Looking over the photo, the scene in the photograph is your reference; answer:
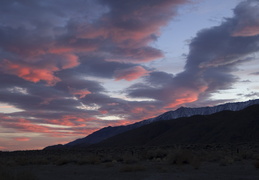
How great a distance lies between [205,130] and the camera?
109562mm

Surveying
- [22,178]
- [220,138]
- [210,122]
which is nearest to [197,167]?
[22,178]

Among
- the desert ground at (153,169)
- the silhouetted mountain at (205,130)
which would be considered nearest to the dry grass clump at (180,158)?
the desert ground at (153,169)

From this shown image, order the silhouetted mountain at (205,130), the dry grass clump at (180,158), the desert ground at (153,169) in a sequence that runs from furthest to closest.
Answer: the silhouetted mountain at (205,130)
the dry grass clump at (180,158)
the desert ground at (153,169)

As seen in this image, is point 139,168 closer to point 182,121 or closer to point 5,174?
point 5,174

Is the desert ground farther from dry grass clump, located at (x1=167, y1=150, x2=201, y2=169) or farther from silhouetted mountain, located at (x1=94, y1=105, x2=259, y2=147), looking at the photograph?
silhouetted mountain, located at (x1=94, y1=105, x2=259, y2=147)

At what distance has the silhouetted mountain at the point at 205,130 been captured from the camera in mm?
94312

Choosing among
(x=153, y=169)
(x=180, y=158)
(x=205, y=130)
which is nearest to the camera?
(x=153, y=169)

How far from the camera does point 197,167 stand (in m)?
22.4

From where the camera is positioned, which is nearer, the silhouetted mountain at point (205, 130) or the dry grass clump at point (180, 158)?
the dry grass clump at point (180, 158)

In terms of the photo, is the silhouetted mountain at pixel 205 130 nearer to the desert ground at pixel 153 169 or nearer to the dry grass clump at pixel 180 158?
the desert ground at pixel 153 169

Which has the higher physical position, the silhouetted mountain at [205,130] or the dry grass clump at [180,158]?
the silhouetted mountain at [205,130]

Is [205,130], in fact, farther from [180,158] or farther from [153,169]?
[153,169]

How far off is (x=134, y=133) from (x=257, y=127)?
63086 millimetres

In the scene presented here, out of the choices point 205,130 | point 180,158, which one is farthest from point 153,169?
point 205,130
